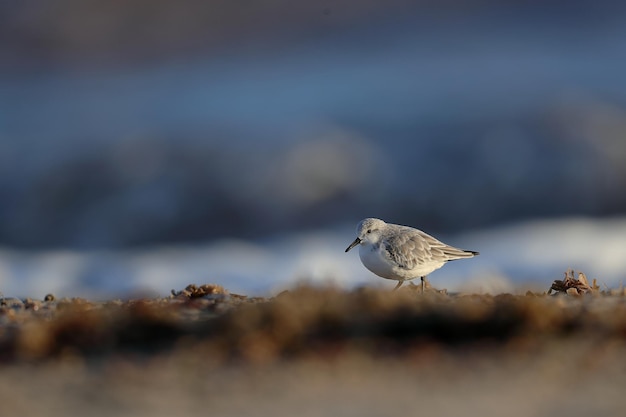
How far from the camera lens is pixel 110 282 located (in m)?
20.1

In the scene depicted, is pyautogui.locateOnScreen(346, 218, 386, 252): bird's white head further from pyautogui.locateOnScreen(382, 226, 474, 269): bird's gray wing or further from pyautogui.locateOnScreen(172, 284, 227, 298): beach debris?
pyautogui.locateOnScreen(172, 284, 227, 298): beach debris

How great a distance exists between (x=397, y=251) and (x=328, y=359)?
308 cm

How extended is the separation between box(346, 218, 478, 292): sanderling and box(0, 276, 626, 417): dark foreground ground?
5.38ft

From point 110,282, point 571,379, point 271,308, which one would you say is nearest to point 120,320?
point 271,308

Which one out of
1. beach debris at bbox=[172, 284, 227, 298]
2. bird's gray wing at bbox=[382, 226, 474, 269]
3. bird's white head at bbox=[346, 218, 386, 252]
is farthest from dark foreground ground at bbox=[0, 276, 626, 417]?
bird's white head at bbox=[346, 218, 386, 252]

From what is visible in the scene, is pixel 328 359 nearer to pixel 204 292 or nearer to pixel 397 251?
pixel 204 292

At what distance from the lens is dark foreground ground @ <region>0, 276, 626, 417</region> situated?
559cm

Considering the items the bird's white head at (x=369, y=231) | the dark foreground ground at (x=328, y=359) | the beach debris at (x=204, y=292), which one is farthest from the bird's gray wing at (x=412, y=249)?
the dark foreground ground at (x=328, y=359)

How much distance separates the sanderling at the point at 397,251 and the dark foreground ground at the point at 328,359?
164cm

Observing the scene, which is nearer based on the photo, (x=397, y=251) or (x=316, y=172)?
(x=397, y=251)

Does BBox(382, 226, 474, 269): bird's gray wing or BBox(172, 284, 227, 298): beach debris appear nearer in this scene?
BBox(172, 284, 227, 298): beach debris

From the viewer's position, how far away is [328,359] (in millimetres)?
6223

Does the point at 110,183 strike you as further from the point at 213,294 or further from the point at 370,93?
the point at 213,294

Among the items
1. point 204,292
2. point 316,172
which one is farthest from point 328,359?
point 316,172
